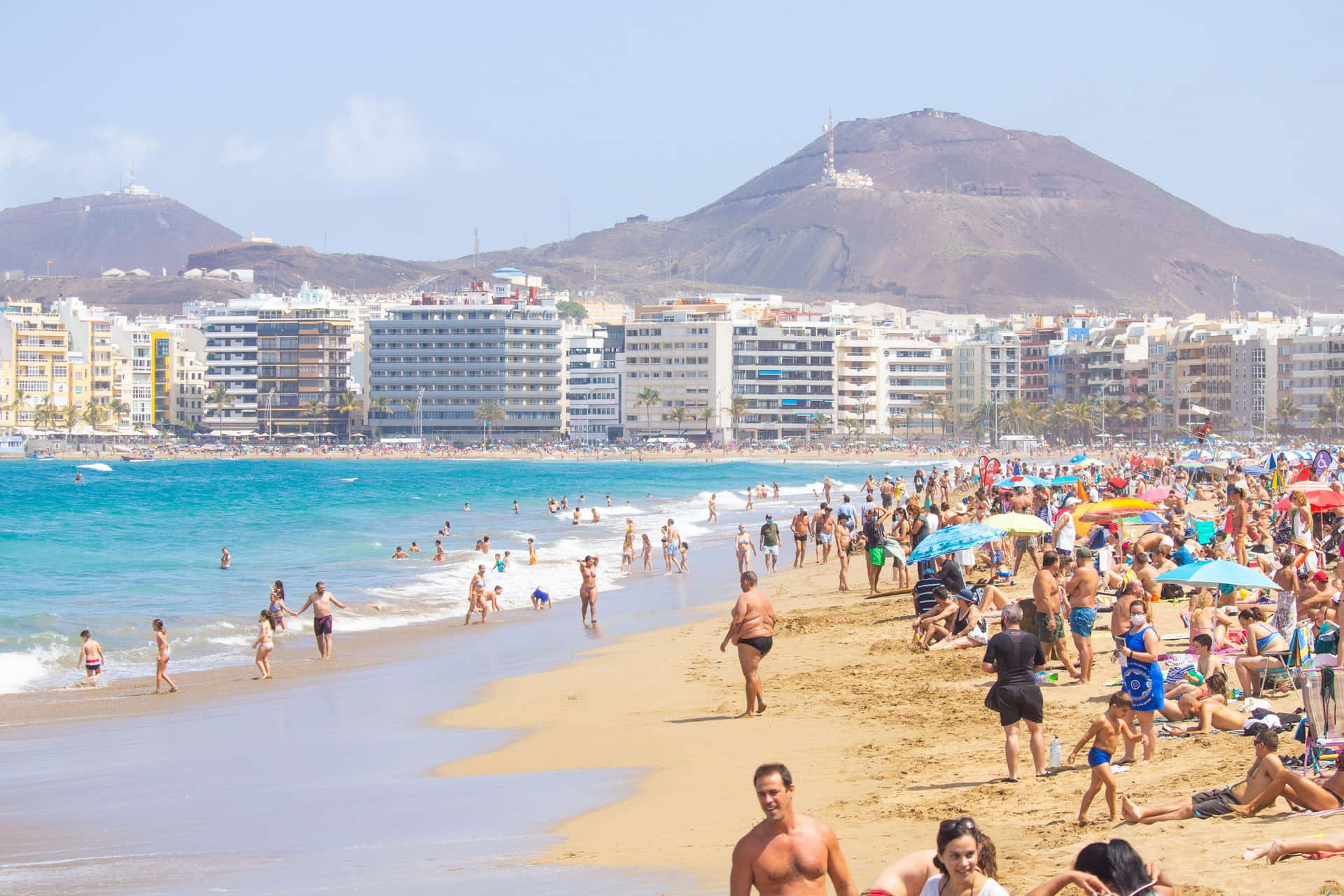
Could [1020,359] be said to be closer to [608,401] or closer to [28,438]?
[608,401]

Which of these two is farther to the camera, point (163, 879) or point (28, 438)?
point (28, 438)

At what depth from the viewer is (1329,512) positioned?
23.6m

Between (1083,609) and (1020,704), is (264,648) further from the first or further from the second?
(1020,704)

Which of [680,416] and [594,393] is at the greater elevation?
[594,393]

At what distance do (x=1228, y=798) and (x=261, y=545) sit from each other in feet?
118

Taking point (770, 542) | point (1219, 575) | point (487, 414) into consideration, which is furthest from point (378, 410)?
point (1219, 575)

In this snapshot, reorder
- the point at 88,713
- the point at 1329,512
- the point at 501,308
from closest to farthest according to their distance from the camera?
the point at 88,713 < the point at 1329,512 < the point at 501,308

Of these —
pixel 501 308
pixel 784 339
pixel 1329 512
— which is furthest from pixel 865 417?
pixel 1329 512

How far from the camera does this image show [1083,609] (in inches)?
472

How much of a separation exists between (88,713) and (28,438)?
421 feet

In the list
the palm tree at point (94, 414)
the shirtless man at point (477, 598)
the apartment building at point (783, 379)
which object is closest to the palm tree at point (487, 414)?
the apartment building at point (783, 379)

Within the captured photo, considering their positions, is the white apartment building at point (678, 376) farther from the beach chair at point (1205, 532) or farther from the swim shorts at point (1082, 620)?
the swim shorts at point (1082, 620)

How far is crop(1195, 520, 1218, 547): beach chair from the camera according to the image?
20.1 metres

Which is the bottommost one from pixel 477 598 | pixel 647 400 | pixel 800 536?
pixel 477 598
